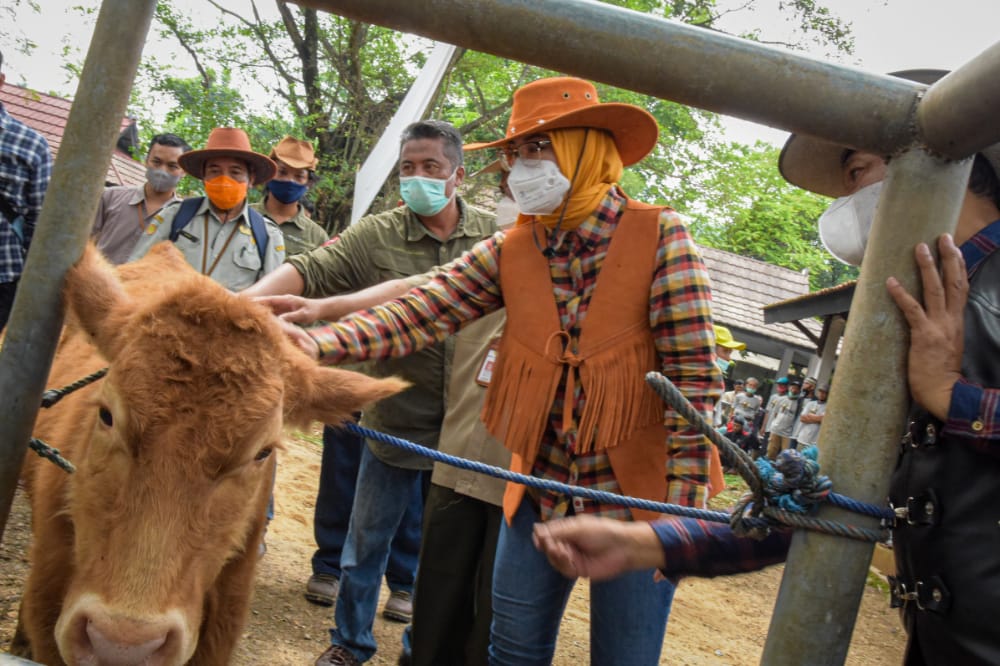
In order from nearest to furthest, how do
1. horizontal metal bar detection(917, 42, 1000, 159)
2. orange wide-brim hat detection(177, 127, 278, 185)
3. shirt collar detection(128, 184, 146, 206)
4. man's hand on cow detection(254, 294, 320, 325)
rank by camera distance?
horizontal metal bar detection(917, 42, 1000, 159), man's hand on cow detection(254, 294, 320, 325), orange wide-brim hat detection(177, 127, 278, 185), shirt collar detection(128, 184, 146, 206)

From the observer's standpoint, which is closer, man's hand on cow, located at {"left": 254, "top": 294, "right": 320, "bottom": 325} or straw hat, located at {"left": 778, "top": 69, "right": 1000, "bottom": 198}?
straw hat, located at {"left": 778, "top": 69, "right": 1000, "bottom": 198}

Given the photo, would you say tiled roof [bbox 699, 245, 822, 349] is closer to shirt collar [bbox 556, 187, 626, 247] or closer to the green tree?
the green tree

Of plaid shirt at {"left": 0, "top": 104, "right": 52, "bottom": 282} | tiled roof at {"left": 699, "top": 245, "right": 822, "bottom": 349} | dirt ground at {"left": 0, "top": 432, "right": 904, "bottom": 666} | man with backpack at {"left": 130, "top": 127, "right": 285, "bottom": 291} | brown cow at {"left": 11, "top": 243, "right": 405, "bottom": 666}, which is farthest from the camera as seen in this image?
tiled roof at {"left": 699, "top": 245, "right": 822, "bottom": 349}

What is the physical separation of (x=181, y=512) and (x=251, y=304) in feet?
2.26

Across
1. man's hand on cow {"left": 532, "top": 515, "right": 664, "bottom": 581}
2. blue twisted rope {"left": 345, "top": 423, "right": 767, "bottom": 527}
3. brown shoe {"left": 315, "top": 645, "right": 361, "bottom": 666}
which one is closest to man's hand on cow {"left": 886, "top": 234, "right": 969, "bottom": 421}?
blue twisted rope {"left": 345, "top": 423, "right": 767, "bottom": 527}

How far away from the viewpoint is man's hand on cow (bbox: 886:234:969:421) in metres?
1.46

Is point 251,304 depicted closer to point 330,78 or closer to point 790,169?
point 790,169

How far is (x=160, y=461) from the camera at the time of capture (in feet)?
7.34

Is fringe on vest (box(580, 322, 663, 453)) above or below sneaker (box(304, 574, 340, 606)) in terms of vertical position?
above

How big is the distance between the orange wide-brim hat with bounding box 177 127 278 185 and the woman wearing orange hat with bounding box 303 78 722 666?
320cm

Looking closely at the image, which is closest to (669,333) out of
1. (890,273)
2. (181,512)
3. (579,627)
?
(890,273)

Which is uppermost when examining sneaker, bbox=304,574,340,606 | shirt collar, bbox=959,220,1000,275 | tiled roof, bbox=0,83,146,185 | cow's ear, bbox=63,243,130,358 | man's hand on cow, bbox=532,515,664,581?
tiled roof, bbox=0,83,146,185

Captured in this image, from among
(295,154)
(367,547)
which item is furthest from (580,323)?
(295,154)

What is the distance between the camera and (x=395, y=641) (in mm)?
4832
